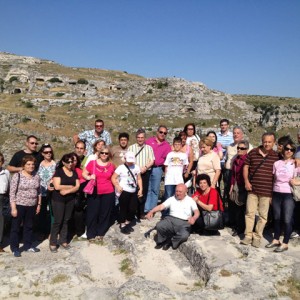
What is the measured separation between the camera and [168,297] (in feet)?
15.4

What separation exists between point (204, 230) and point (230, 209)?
0.87m

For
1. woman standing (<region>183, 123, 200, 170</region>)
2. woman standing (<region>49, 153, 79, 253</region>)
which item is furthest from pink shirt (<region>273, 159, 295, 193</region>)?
woman standing (<region>49, 153, 79, 253</region>)

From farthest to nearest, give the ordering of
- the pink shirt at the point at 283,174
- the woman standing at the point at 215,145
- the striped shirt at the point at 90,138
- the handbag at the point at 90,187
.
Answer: the striped shirt at the point at 90,138 < the woman standing at the point at 215,145 < the handbag at the point at 90,187 < the pink shirt at the point at 283,174

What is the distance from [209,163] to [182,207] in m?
1.21

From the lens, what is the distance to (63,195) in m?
6.36

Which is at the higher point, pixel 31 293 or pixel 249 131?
pixel 249 131

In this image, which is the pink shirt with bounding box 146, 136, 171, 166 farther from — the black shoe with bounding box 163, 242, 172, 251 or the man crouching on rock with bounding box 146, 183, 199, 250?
the black shoe with bounding box 163, 242, 172, 251

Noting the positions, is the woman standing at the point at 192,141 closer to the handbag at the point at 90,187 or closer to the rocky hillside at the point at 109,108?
the handbag at the point at 90,187

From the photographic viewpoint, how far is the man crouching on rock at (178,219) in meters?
6.41

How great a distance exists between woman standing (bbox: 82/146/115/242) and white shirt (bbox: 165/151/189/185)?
54.4 inches

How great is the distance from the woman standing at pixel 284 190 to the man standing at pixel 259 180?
0.36ft

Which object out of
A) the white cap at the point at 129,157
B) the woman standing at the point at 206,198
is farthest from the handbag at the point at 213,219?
the white cap at the point at 129,157

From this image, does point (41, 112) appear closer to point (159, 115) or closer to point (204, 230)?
point (159, 115)

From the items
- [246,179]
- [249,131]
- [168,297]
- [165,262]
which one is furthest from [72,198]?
[249,131]
